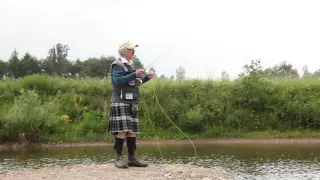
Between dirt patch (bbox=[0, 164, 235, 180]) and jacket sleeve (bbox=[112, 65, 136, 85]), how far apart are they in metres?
1.61

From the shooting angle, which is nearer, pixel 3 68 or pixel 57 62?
pixel 3 68

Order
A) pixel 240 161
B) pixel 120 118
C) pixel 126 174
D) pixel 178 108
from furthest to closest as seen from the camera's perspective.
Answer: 1. pixel 178 108
2. pixel 240 161
3. pixel 120 118
4. pixel 126 174

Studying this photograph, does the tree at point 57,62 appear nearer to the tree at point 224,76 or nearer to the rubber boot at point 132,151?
the tree at point 224,76

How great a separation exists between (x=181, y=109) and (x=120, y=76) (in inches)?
409

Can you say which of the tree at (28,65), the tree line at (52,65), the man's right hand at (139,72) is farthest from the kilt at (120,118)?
the tree at (28,65)

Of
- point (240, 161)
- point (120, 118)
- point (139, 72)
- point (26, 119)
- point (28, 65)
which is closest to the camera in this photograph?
point (139, 72)

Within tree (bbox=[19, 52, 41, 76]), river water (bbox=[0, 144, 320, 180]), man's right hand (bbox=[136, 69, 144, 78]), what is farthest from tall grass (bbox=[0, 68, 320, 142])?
tree (bbox=[19, 52, 41, 76])

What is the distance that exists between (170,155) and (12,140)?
7.45 meters

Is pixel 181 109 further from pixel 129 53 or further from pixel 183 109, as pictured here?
pixel 129 53

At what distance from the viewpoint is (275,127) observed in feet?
58.4

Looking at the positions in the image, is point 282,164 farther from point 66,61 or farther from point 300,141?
point 66,61

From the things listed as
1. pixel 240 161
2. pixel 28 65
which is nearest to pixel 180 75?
pixel 240 161

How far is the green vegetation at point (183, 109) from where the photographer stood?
16.7 m

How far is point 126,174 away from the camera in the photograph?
742 cm
